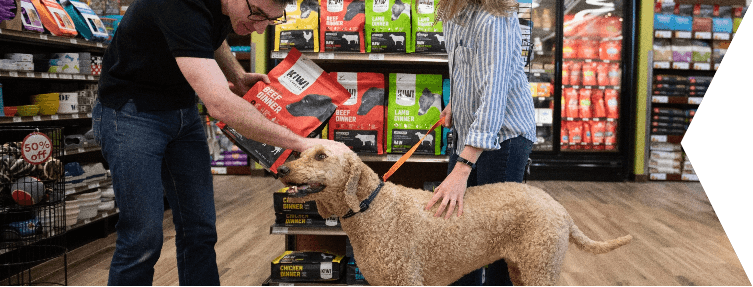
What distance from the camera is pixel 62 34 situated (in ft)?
10.5

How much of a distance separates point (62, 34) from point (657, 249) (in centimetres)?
440

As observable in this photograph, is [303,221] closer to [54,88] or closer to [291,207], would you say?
[291,207]

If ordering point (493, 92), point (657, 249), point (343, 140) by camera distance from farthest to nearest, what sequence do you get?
point (657, 249) < point (343, 140) < point (493, 92)

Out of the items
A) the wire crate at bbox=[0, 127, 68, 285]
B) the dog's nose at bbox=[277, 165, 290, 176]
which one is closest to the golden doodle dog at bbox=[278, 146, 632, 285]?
the dog's nose at bbox=[277, 165, 290, 176]

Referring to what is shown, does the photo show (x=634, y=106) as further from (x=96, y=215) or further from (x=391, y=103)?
(x=96, y=215)

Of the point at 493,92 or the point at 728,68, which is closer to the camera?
the point at 493,92

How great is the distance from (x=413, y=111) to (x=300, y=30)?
71 centimetres

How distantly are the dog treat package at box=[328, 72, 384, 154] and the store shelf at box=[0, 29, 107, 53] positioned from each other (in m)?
2.11

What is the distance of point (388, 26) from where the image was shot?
2336 mm

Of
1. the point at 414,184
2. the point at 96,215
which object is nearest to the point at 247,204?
the point at 96,215

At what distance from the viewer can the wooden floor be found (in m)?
2.62

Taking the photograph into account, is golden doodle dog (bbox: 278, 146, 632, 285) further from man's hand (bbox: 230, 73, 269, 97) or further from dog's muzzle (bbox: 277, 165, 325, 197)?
man's hand (bbox: 230, 73, 269, 97)

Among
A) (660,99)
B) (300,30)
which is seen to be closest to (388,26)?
(300,30)

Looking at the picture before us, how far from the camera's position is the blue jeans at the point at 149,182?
1.34 meters
